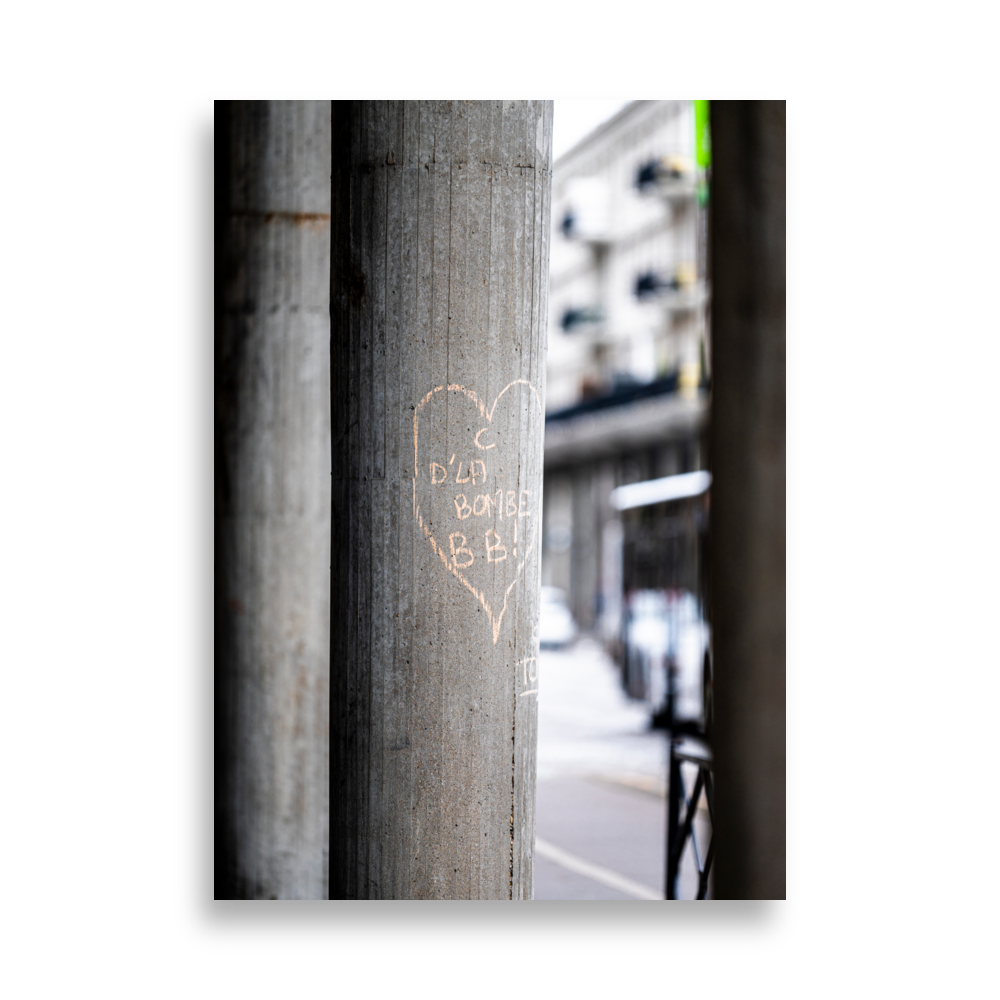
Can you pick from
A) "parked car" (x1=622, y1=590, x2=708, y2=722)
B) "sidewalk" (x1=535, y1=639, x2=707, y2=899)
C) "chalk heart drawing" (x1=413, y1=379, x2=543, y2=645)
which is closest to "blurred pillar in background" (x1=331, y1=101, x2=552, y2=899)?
"chalk heart drawing" (x1=413, y1=379, x2=543, y2=645)

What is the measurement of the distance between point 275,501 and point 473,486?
9.13ft

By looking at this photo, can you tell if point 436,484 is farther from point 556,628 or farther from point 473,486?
point 556,628

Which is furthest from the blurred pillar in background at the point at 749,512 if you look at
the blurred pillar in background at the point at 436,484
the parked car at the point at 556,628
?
the parked car at the point at 556,628

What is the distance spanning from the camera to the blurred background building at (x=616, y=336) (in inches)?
1484

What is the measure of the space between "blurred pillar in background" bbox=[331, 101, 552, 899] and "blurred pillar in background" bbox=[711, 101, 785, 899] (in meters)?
1.38

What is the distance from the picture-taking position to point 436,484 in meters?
3.96

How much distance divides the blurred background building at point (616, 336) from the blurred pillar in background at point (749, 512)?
2635cm

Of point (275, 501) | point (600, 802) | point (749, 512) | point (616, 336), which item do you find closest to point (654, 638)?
point (600, 802)

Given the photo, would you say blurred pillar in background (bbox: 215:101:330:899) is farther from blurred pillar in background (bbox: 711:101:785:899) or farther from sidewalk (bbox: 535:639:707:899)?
blurred pillar in background (bbox: 711:101:785:899)

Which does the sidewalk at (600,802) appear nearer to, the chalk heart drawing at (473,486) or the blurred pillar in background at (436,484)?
the blurred pillar in background at (436,484)

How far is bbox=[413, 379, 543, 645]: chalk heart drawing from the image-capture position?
3945 millimetres

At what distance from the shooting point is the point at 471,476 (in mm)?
3971
